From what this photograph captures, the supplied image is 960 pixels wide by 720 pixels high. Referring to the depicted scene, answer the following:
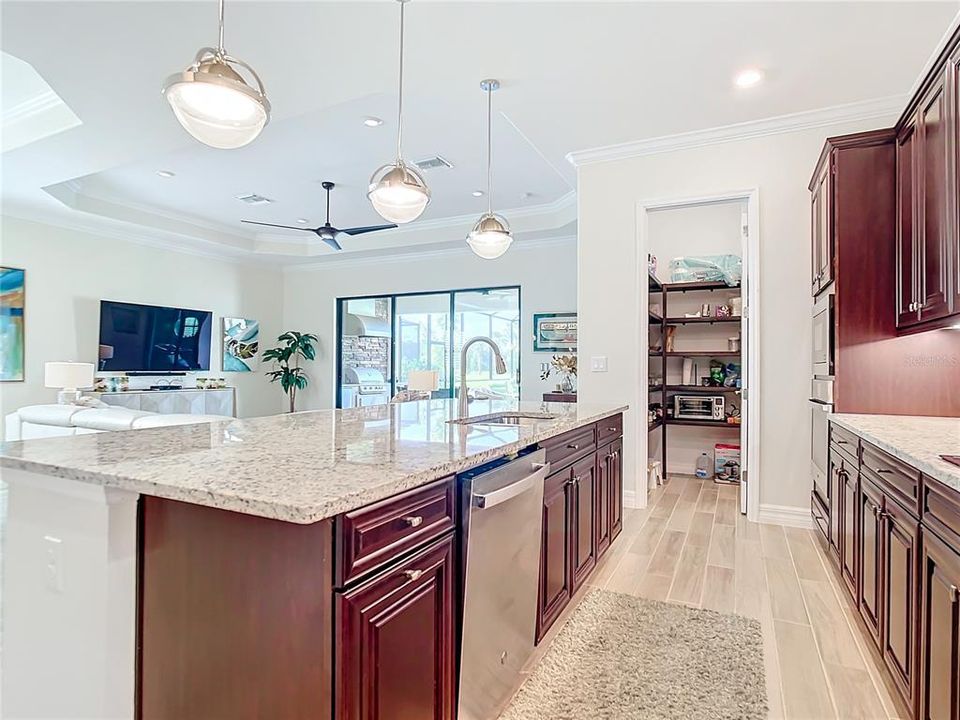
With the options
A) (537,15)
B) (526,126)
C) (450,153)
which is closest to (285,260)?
(450,153)

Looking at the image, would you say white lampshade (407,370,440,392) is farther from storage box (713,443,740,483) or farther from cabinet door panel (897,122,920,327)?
storage box (713,443,740,483)

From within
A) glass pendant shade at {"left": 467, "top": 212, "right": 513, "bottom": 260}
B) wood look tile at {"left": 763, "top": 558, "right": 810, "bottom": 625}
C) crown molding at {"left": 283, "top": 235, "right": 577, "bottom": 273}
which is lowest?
wood look tile at {"left": 763, "top": 558, "right": 810, "bottom": 625}

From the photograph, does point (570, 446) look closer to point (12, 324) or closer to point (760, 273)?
point (760, 273)

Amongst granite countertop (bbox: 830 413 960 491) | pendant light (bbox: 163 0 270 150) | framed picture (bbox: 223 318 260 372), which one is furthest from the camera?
A: framed picture (bbox: 223 318 260 372)

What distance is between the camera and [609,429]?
2986mm

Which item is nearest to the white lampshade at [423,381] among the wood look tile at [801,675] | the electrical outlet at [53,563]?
the electrical outlet at [53,563]

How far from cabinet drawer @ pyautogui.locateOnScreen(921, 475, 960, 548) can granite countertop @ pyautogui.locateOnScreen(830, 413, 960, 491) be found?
0.11ft

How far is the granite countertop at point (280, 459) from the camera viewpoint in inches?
39.9

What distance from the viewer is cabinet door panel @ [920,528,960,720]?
49.6 inches

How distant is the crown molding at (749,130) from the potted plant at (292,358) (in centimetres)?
546

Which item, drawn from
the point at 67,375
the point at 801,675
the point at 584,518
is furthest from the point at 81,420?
the point at 801,675

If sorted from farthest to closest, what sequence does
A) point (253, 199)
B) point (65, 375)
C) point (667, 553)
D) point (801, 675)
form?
1. point (253, 199)
2. point (65, 375)
3. point (667, 553)
4. point (801, 675)

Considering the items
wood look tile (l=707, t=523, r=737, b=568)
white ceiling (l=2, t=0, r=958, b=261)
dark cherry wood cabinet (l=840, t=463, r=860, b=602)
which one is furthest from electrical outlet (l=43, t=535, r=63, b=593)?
wood look tile (l=707, t=523, r=737, b=568)

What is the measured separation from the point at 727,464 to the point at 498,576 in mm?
4158
